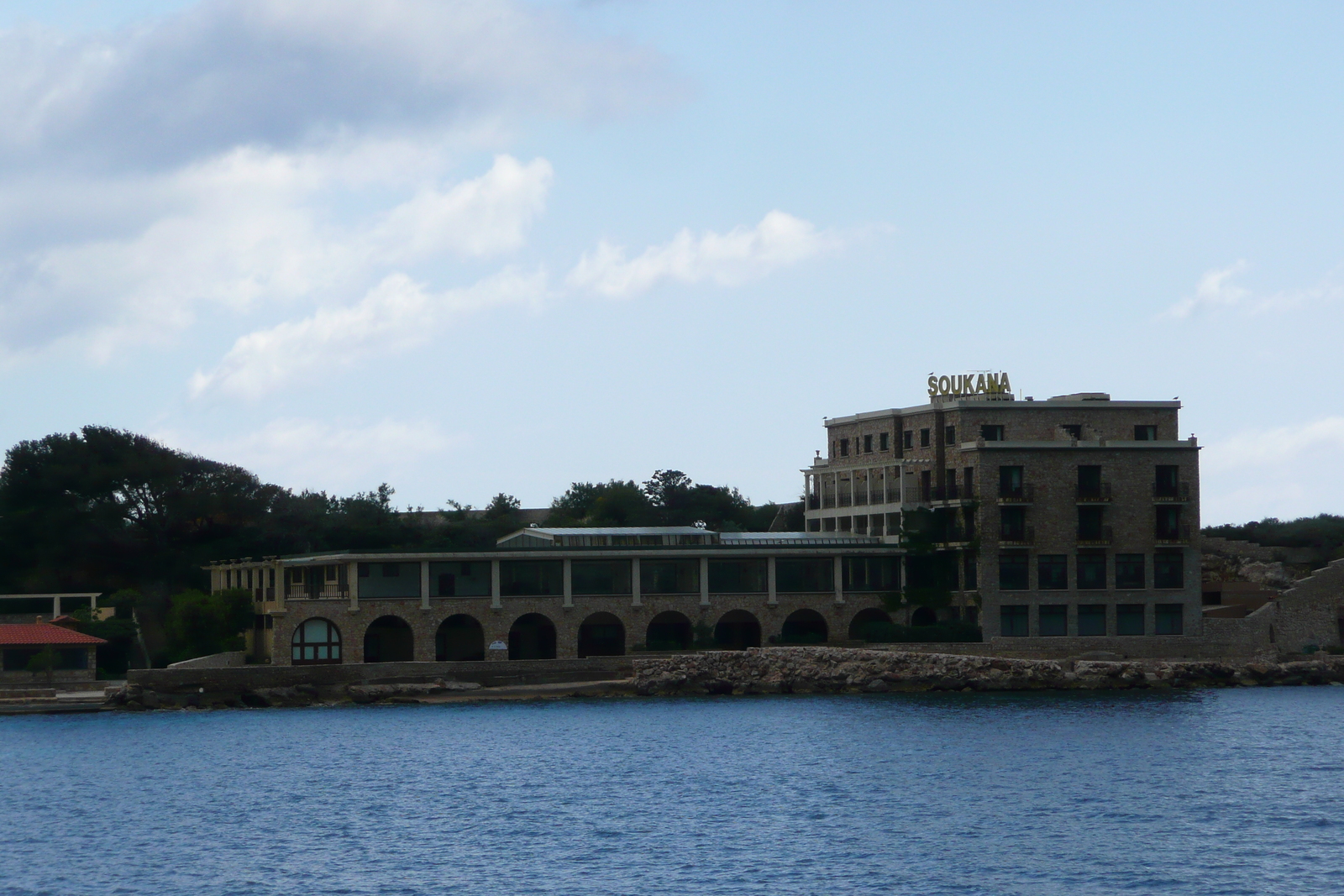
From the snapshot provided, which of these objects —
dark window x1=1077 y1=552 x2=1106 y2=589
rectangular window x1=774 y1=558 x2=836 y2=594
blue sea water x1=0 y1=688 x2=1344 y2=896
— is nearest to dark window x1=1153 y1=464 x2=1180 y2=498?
dark window x1=1077 y1=552 x2=1106 y2=589

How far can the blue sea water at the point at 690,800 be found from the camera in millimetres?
42125

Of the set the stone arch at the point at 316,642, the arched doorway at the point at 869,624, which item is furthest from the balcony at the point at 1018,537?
the stone arch at the point at 316,642

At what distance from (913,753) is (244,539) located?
60.7m

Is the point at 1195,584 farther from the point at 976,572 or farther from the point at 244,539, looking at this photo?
the point at 244,539

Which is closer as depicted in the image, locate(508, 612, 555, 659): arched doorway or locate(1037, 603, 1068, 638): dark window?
locate(1037, 603, 1068, 638): dark window

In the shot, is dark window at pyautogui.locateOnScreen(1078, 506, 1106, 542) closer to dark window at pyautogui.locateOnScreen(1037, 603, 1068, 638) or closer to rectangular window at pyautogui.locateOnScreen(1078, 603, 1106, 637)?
rectangular window at pyautogui.locateOnScreen(1078, 603, 1106, 637)

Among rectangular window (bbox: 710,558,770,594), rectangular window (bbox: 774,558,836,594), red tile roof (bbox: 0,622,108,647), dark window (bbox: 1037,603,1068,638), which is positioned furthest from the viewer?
rectangular window (bbox: 774,558,836,594)

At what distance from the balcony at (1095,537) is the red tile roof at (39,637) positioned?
51514mm

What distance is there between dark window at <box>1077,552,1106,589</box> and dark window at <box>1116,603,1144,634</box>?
65.8 inches

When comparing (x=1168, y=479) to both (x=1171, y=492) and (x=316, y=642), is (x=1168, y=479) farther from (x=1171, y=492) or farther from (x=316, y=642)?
(x=316, y=642)

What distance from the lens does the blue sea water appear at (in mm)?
42125

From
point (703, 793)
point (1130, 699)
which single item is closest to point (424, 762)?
point (703, 793)

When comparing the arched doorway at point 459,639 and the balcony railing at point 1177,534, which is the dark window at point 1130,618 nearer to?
the balcony railing at point 1177,534

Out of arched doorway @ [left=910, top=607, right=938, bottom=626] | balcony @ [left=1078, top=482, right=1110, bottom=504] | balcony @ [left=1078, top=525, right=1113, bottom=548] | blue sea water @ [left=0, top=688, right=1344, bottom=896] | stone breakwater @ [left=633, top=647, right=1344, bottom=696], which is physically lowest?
blue sea water @ [left=0, top=688, right=1344, bottom=896]
